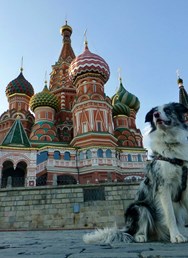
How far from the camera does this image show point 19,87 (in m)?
36.2

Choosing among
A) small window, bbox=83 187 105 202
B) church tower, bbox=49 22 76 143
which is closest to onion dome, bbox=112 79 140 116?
church tower, bbox=49 22 76 143

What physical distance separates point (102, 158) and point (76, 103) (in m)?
7.40

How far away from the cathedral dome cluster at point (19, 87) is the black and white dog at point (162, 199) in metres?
35.1

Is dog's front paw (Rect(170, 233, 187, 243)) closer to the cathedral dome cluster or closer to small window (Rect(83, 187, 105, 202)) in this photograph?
small window (Rect(83, 187, 105, 202))

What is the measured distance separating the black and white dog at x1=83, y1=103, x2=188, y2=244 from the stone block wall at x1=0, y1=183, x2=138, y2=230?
951 cm

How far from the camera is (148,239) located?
9.93 ft

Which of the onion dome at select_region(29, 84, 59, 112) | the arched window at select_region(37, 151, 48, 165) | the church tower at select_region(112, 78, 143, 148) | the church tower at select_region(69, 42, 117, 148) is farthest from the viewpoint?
the onion dome at select_region(29, 84, 59, 112)

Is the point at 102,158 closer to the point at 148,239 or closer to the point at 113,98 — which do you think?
the point at 113,98

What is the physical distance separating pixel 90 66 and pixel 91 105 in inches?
209

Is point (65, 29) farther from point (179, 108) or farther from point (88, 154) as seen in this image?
point (179, 108)

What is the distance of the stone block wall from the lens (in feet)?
40.3

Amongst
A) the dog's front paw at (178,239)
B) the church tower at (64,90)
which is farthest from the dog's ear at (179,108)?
the church tower at (64,90)

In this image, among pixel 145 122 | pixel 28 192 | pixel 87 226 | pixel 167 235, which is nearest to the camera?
pixel 167 235

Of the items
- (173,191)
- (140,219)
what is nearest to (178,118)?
(173,191)
